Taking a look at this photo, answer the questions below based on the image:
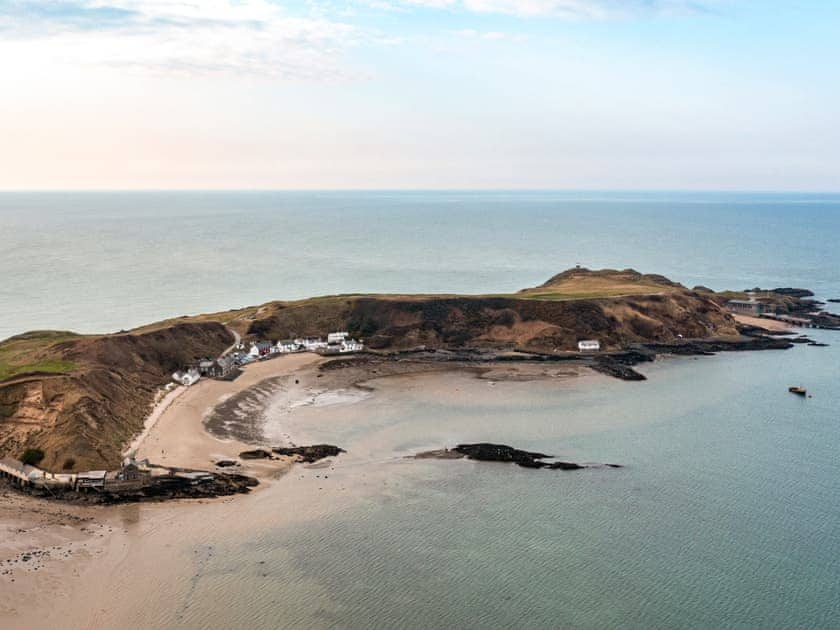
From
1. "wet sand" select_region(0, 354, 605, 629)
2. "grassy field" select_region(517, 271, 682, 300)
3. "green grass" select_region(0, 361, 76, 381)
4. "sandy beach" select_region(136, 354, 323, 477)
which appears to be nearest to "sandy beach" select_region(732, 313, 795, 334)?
"grassy field" select_region(517, 271, 682, 300)

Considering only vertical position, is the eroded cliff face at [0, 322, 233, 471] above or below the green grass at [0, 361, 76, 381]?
below

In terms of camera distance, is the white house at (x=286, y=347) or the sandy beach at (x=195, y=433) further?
the white house at (x=286, y=347)

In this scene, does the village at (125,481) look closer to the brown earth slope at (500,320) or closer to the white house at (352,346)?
the white house at (352,346)

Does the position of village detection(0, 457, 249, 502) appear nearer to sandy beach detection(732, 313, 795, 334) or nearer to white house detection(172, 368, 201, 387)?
white house detection(172, 368, 201, 387)

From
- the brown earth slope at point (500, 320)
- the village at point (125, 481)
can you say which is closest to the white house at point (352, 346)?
the brown earth slope at point (500, 320)

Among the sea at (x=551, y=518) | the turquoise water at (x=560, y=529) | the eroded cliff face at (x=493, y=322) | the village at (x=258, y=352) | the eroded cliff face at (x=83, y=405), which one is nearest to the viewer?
the turquoise water at (x=560, y=529)

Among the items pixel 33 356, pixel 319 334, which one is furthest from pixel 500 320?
pixel 33 356

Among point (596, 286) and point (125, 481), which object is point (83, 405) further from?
point (596, 286)
